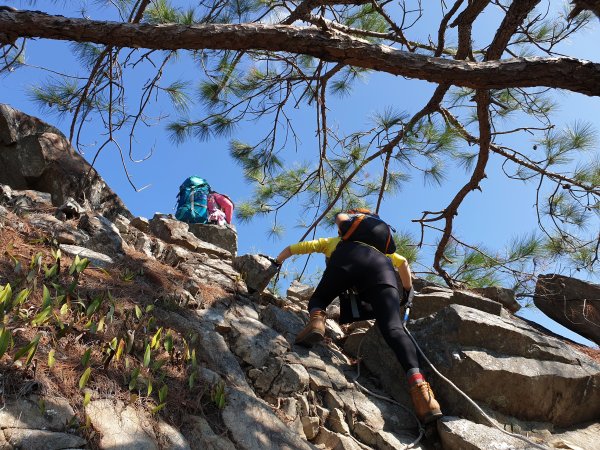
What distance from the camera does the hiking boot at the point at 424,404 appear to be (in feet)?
10.2

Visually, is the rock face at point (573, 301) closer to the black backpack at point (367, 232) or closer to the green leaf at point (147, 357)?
the black backpack at point (367, 232)

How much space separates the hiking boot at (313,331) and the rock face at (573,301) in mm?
3236

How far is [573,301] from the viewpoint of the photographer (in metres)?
5.88

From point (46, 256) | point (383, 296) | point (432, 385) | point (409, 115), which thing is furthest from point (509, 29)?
point (46, 256)

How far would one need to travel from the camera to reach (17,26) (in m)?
2.58

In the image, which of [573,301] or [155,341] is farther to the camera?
[573,301]

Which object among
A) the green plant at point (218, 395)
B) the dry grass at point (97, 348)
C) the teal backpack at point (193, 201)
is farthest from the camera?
the teal backpack at point (193, 201)

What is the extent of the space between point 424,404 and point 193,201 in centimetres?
447

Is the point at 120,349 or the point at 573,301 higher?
the point at 573,301

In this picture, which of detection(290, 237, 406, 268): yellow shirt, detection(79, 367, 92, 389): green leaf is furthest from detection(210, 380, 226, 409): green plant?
detection(290, 237, 406, 268): yellow shirt

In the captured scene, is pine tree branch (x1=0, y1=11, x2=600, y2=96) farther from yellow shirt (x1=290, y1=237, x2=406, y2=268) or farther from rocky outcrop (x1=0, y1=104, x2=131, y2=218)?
rocky outcrop (x1=0, y1=104, x2=131, y2=218)

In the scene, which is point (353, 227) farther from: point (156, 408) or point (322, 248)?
point (156, 408)

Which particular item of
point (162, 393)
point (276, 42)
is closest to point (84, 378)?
point (162, 393)

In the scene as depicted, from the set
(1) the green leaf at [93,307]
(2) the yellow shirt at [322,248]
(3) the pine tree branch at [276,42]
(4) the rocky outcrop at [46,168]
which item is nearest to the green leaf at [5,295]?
(1) the green leaf at [93,307]
